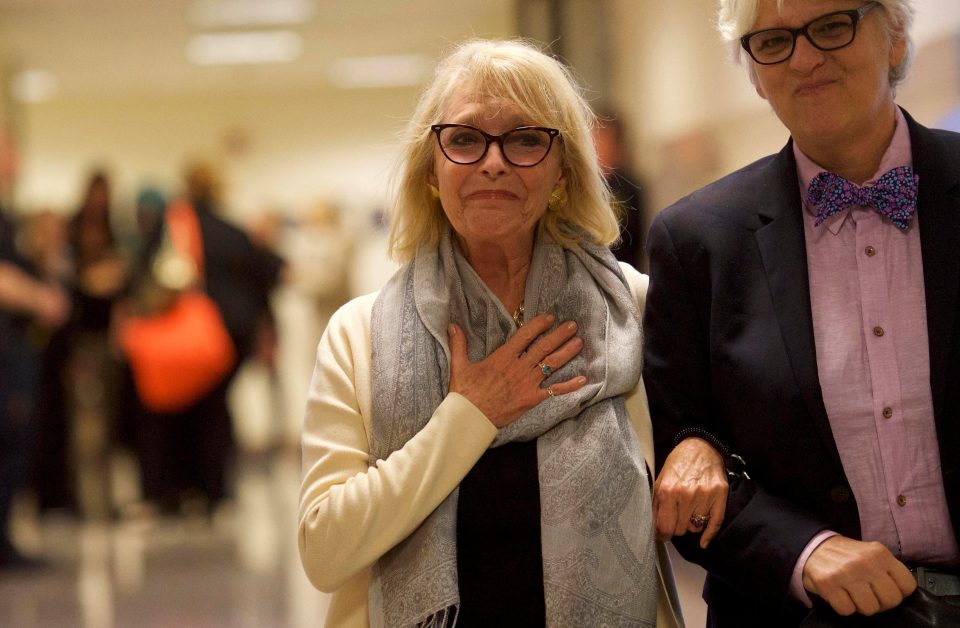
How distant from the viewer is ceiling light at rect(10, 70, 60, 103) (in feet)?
41.4

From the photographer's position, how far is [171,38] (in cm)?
1170

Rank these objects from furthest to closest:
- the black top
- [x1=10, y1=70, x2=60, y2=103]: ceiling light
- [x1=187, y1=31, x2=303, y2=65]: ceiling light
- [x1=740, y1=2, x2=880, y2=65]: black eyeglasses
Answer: [x1=10, y1=70, x2=60, y2=103]: ceiling light
[x1=187, y1=31, x2=303, y2=65]: ceiling light
the black top
[x1=740, y1=2, x2=880, y2=65]: black eyeglasses

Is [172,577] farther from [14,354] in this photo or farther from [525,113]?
[525,113]

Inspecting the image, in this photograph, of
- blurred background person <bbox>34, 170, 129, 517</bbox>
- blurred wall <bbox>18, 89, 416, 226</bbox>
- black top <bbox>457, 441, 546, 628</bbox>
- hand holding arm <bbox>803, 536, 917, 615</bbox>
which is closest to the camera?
hand holding arm <bbox>803, 536, 917, 615</bbox>

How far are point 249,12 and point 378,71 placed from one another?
9.73ft

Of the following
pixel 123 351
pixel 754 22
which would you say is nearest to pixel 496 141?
pixel 754 22

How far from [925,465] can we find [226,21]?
10.2 metres

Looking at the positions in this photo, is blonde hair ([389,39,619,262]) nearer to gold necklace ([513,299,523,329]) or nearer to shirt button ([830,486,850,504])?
gold necklace ([513,299,523,329])

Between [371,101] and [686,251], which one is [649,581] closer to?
[686,251]

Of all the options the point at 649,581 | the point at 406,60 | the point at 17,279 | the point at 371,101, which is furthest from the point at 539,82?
the point at 371,101

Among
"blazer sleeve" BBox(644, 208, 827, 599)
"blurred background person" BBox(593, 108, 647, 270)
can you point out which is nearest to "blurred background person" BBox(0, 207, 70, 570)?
"blurred background person" BBox(593, 108, 647, 270)

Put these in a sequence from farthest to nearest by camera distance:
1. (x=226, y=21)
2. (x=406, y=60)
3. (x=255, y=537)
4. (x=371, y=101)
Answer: (x=371, y=101) → (x=406, y=60) → (x=226, y=21) → (x=255, y=537)

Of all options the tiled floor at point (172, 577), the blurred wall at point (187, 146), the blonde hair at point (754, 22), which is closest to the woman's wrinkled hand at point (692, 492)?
the blonde hair at point (754, 22)

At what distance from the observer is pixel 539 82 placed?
7.20 feet
